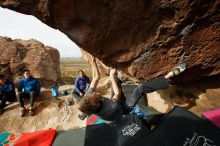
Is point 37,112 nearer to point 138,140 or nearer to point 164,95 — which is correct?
point 164,95

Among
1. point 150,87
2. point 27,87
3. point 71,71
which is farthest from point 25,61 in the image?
point 71,71

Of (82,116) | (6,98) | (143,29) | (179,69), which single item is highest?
(143,29)

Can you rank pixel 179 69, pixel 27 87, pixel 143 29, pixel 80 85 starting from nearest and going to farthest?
1. pixel 143 29
2. pixel 179 69
3. pixel 27 87
4. pixel 80 85

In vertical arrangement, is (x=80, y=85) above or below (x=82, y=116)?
above

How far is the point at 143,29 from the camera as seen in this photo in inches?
184

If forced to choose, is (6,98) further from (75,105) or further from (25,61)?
(25,61)

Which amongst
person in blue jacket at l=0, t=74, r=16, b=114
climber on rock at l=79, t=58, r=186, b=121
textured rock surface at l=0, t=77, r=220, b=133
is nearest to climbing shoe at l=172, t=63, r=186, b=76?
climber on rock at l=79, t=58, r=186, b=121

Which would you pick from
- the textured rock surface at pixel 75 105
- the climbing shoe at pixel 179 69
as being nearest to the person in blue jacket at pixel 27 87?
the textured rock surface at pixel 75 105

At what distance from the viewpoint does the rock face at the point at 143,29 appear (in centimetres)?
435

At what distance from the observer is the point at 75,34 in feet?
15.5

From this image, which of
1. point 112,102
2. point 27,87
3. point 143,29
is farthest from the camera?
point 27,87

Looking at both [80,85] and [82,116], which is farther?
[80,85]

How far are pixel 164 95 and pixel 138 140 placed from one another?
9.75 ft

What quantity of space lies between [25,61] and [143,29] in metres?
9.46
